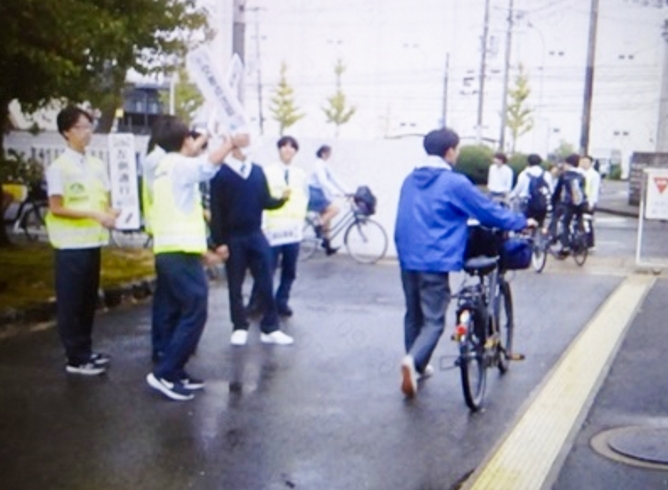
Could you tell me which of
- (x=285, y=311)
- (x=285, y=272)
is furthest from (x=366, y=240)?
(x=285, y=272)

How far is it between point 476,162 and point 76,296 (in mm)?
21178

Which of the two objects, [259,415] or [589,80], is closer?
[259,415]

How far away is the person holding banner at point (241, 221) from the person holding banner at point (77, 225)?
1.01 m

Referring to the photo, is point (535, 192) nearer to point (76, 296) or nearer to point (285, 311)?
point (285, 311)

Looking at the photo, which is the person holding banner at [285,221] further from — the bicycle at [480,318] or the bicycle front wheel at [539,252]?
the bicycle front wheel at [539,252]

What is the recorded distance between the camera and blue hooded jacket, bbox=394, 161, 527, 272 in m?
5.36

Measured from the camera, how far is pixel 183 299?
553cm

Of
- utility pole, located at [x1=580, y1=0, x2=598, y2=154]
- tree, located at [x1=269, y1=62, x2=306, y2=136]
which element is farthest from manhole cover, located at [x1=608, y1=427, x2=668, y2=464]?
tree, located at [x1=269, y1=62, x2=306, y2=136]

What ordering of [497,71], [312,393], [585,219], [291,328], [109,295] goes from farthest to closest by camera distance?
[497,71] → [585,219] → [109,295] → [291,328] → [312,393]

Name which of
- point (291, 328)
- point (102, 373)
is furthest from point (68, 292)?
point (291, 328)

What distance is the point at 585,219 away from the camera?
43.0ft

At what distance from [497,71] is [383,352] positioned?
78.0 feet

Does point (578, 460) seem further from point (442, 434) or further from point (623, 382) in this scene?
point (623, 382)

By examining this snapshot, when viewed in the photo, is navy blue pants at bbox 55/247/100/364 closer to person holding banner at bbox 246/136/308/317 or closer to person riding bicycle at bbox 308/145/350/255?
person holding banner at bbox 246/136/308/317
